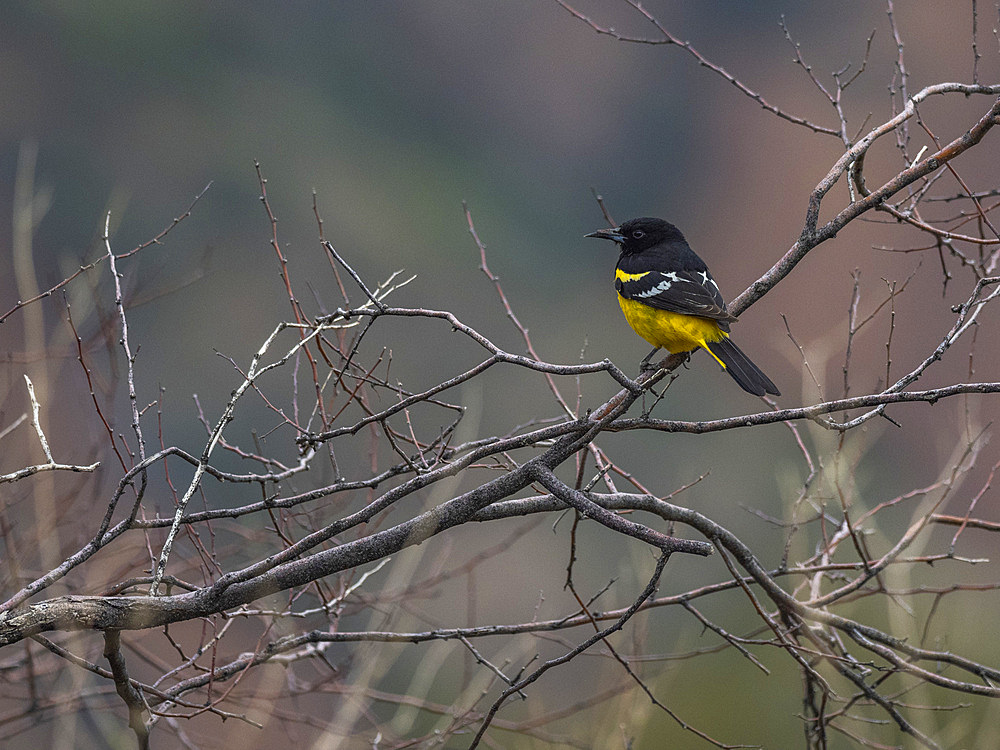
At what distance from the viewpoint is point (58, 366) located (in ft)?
14.1

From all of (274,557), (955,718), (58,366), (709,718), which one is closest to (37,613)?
(274,557)

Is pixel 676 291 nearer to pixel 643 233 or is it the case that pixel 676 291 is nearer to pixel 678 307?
pixel 678 307

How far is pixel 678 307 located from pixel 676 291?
0.38 feet

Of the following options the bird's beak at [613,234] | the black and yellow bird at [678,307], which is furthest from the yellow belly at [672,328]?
the bird's beak at [613,234]

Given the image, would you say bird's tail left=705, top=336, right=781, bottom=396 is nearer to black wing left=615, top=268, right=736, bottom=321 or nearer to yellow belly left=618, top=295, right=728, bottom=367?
yellow belly left=618, top=295, right=728, bottom=367

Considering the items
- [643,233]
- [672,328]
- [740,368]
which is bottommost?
[740,368]

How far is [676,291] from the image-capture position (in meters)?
4.24

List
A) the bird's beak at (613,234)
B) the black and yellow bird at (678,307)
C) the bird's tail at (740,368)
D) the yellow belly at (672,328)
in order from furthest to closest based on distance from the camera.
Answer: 1. the bird's beak at (613,234)
2. the yellow belly at (672,328)
3. the black and yellow bird at (678,307)
4. the bird's tail at (740,368)

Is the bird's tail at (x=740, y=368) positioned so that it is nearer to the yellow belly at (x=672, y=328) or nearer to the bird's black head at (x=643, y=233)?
the yellow belly at (x=672, y=328)

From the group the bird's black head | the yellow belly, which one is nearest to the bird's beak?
the bird's black head

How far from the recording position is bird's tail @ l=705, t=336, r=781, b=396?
3814 millimetres

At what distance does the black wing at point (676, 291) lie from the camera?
4094 millimetres

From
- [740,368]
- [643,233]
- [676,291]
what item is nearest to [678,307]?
[676,291]

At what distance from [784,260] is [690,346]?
1210mm
